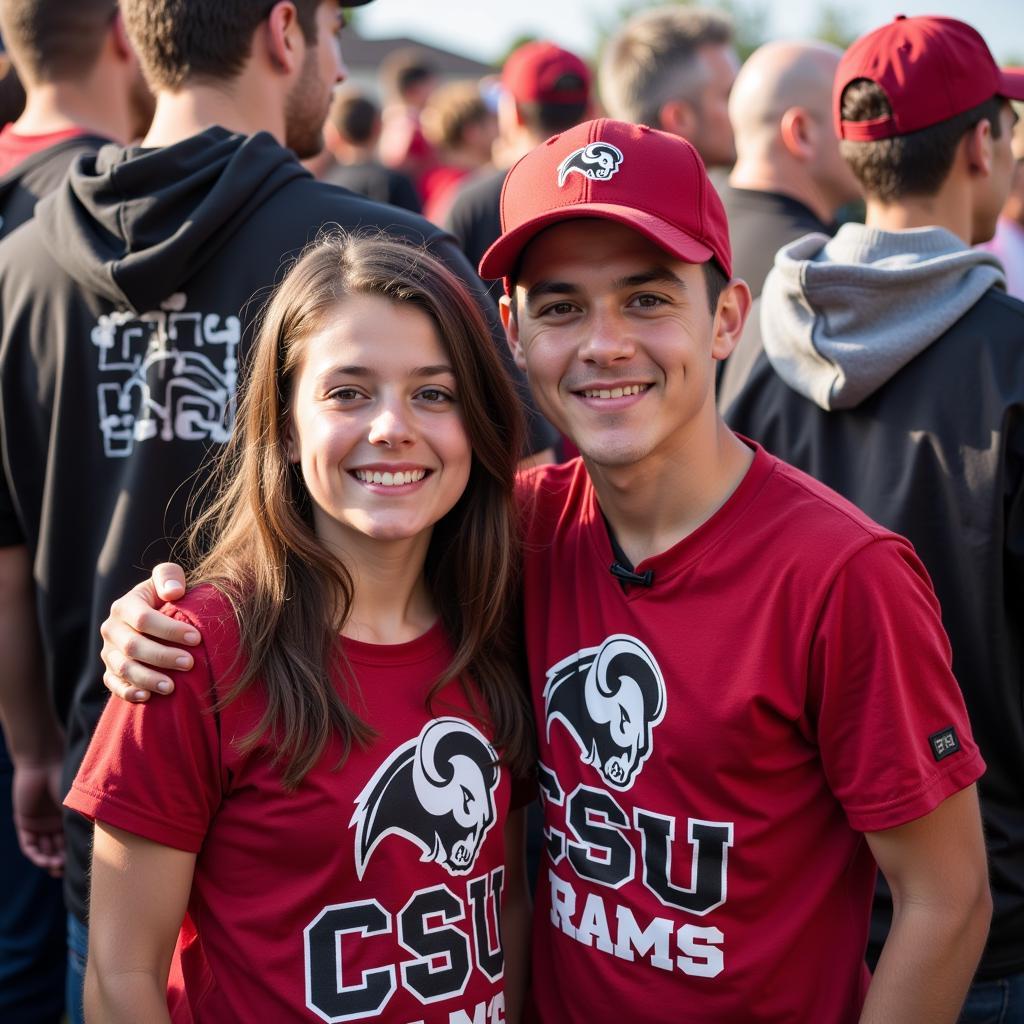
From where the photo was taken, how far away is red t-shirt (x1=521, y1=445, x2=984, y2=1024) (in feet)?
6.66

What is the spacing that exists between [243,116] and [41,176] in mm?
757

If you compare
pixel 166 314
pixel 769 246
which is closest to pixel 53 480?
pixel 166 314

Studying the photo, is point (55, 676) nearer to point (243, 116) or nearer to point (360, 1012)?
point (360, 1012)

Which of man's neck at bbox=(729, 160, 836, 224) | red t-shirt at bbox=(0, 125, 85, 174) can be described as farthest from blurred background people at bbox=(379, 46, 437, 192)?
red t-shirt at bbox=(0, 125, 85, 174)

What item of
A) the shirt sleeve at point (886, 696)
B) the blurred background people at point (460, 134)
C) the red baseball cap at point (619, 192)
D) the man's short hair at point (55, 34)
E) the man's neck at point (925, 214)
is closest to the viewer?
the shirt sleeve at point (886, 696)

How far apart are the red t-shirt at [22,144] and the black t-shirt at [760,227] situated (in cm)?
218

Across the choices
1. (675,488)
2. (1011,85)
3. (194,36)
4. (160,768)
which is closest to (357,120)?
(194,36)

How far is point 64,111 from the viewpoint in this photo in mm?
3703

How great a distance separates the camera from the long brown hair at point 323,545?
2234 mm

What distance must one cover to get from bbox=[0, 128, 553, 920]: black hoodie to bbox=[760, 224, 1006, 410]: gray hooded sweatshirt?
0.84 m

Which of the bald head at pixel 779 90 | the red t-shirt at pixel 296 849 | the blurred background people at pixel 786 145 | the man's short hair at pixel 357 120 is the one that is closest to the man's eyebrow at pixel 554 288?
the red t-shirt at pixel 296 849

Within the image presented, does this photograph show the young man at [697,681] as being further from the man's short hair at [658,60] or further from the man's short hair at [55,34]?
the man's short hair at [658,60]

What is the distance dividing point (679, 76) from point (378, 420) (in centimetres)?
396

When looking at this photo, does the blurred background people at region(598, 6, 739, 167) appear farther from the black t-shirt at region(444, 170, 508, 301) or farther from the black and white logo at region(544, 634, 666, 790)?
the black and white logo at region(544, 634, 666, 790)
